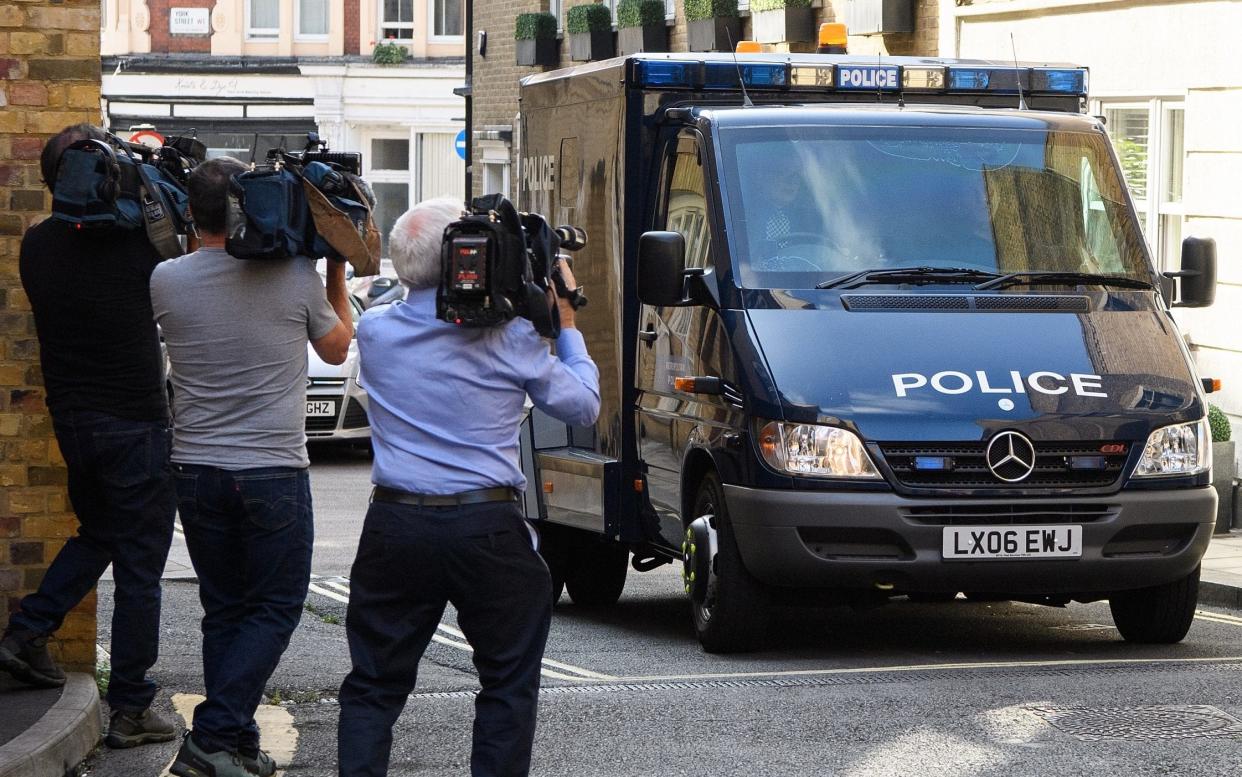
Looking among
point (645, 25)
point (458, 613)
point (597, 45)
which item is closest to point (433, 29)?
point (597, 45)

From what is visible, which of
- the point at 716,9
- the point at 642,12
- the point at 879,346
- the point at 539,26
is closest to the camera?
the point at 879,346

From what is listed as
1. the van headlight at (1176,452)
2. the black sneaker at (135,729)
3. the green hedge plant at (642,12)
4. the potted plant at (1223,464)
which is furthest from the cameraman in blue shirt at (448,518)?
the green hedge plant at (642,12)

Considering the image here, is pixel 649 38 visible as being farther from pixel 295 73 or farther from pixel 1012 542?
pixel 295 73

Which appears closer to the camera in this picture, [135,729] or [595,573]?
[135,729]

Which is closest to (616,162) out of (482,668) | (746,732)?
(746,732)

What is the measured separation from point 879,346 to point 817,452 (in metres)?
0.52

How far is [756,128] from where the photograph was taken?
31.3 feet

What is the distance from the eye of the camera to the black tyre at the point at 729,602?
8953 millimetres

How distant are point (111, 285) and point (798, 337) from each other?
3.01 meters

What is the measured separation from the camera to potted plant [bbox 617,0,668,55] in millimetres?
26578

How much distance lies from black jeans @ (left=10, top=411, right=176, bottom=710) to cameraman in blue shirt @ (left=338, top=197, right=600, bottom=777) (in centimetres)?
168

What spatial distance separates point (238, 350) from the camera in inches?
249

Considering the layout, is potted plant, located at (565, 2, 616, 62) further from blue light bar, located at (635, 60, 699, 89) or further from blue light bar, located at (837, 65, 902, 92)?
blue light bar, located at (635, 60, 699, 89)

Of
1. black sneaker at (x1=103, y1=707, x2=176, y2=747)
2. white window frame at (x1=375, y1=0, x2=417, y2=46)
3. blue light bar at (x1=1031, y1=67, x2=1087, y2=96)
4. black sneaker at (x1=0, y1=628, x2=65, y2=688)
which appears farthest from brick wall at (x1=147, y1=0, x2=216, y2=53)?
black sneaker at (x1=103, y1=707, x2=176, y2=747)
